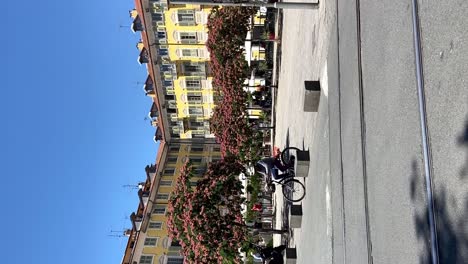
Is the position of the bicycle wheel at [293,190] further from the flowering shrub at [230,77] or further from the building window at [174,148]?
the building window at [174,148]

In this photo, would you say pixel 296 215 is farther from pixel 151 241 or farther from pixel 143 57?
pixel 151 241

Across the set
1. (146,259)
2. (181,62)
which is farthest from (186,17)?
(146,259)

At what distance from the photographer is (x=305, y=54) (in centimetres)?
1298

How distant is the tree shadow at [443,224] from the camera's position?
390 centimetres

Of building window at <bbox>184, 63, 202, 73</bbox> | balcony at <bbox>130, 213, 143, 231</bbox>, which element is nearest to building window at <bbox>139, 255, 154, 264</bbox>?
balcony at <bbox>130, 213, 143, 231</bbox>

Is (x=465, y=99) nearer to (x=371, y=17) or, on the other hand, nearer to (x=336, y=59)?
(x=371, y=17)

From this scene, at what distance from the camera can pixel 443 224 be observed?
4262 millimetres

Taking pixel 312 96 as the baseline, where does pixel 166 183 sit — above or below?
above

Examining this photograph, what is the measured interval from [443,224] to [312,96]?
267 inches

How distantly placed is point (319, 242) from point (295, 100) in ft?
19.9

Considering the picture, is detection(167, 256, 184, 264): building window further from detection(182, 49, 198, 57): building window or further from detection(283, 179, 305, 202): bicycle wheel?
detection(283, 179, 305, 202): bicycle wheel

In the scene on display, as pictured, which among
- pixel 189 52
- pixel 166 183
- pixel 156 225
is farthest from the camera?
pixel 166 183

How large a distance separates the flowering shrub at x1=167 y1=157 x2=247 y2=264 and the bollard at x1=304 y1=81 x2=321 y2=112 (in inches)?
280

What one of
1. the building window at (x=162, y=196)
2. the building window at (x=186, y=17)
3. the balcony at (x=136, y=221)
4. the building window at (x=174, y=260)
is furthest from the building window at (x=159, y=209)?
the building window at (x=186, y=17)
